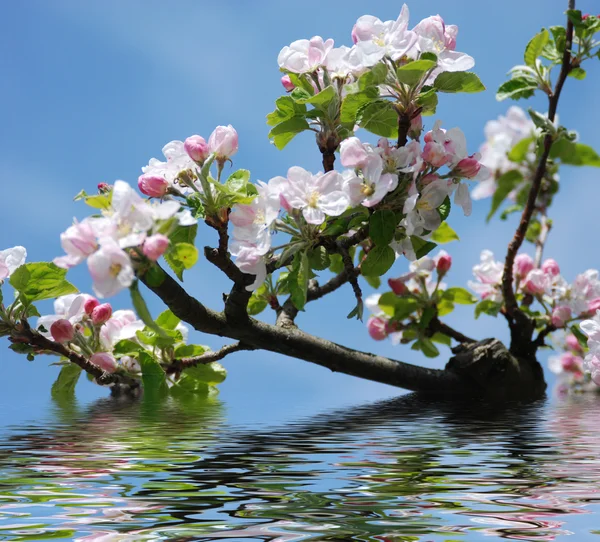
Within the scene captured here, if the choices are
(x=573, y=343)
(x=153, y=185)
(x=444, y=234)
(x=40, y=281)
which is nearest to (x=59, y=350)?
(x=40, y=281)

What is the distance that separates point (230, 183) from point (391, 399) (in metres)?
1.26

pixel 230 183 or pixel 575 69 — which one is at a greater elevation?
pixel 575 69

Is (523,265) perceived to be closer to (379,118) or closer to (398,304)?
(398,304)

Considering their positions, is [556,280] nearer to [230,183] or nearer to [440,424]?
[440,424]

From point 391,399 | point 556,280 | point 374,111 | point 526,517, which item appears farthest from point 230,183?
point 556,280

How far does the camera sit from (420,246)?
1638 millimetres

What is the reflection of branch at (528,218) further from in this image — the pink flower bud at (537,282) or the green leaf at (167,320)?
the green leaf at (167,320)

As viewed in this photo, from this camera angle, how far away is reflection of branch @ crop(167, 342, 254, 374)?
1.98 metres

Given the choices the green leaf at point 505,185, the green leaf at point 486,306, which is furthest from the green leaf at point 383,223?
the green leaf at point 505,185

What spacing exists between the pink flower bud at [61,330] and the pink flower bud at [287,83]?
2.72 feet

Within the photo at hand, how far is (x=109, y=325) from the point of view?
6.71 feet

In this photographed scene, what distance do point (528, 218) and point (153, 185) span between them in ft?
4.72

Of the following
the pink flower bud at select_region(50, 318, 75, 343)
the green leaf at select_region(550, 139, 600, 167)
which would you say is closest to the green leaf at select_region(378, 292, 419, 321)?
the green leaf at select_region(550, 139, 600, 167)

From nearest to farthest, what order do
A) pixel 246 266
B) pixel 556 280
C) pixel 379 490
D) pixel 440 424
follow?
1. pixel 379 490
2. pixel 246 266
3. pixel 440 424
4. pixel 556 280
